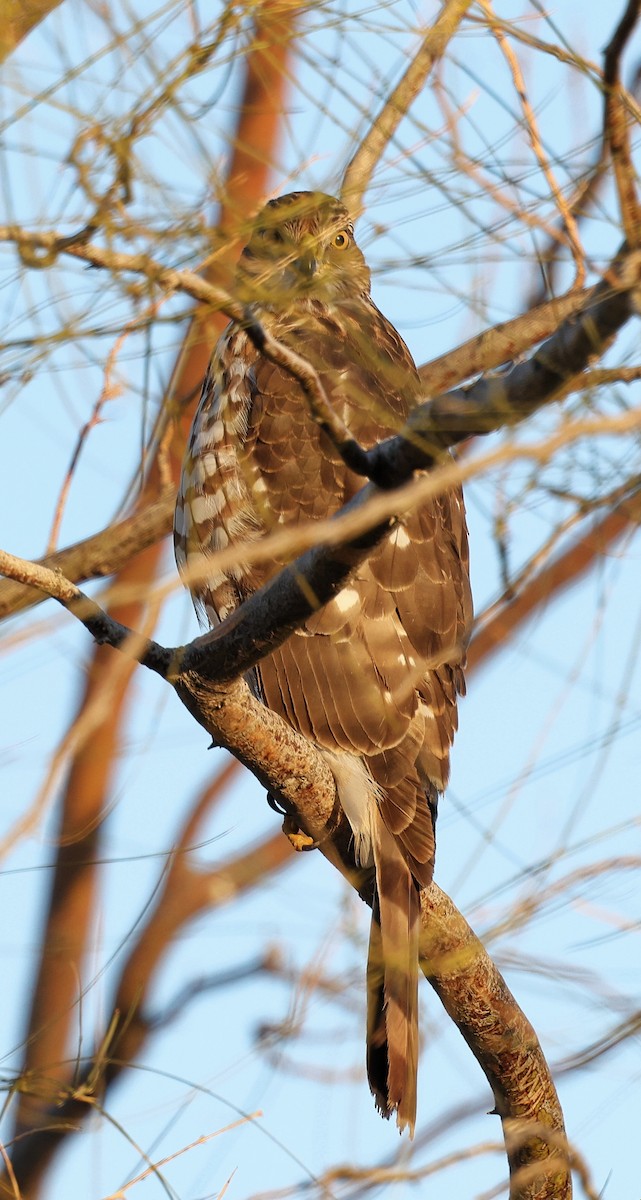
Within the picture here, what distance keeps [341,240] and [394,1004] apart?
2.29 metres

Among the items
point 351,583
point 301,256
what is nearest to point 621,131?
point 301,256

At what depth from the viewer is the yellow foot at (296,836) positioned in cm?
381

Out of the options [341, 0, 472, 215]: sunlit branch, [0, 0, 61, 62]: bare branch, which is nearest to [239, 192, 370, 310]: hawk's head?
[341, 0, 472, 215]: sunlit branch

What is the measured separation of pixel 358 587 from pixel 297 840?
2.34ft

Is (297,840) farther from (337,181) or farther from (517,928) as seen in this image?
(337,181)

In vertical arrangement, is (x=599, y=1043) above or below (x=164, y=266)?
below

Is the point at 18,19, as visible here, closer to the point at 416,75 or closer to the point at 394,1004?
the point at 416,75

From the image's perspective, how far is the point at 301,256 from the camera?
10.5 feet

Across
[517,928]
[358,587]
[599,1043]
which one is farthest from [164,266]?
[358,587]

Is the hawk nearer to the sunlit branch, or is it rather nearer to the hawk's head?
the hawk's head

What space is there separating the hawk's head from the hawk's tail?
4.88 feet

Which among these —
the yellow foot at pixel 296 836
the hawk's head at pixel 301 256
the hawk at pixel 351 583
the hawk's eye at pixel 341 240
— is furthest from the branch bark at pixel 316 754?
the hawk's eye at pixel 341 240

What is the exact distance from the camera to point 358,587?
12.8ft

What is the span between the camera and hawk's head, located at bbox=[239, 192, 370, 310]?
2.48 meters
